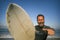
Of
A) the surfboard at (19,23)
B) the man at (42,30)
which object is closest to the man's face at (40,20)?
the man at (42,30)

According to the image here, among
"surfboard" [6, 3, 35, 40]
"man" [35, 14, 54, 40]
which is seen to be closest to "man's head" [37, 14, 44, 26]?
"man" [35, 14, 54, 40]

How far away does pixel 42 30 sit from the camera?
5.62 ft

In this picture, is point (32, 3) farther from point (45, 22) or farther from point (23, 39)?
point (23, 39)

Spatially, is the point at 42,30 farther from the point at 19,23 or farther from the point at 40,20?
the point at 19,23

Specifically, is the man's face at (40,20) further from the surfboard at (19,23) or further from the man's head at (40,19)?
the surfboard at (19,23)

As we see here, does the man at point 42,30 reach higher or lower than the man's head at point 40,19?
lower

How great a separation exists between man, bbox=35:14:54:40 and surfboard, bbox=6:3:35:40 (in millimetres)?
86

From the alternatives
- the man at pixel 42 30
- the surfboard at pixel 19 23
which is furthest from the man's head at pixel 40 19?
the surfboard at pixel 19 23

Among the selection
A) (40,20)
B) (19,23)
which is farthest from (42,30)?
(19,23)

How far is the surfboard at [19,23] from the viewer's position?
5.27 feet

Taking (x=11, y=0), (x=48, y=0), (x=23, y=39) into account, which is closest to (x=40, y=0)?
(x=48, y=0)

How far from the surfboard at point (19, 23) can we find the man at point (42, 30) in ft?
0.28

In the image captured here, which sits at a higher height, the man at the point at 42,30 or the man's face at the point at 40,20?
the man's face at the point at 40,20

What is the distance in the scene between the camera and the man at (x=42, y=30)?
5.54ft
